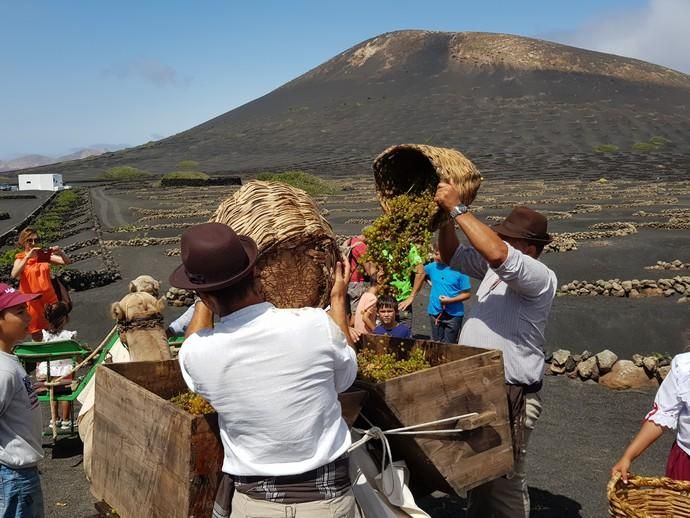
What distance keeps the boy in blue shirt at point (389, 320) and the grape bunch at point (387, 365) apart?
2.75 meters

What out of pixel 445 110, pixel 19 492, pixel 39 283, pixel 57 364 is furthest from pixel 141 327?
pixel 445 110

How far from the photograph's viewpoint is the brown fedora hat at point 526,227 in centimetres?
456

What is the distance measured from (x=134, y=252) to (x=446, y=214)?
2214 cm

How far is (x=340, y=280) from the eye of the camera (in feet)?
12.0

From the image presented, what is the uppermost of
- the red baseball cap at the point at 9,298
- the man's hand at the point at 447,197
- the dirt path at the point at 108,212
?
the man's hand at the point at 447,197

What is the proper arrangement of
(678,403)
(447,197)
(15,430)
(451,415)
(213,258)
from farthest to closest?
1. (447,197)
2. (15,430)
3. (678,403)
4. (451,415)
5. (213,258)

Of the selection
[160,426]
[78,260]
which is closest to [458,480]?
[160,426]

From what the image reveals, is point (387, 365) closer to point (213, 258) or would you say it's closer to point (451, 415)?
point (451, 415)

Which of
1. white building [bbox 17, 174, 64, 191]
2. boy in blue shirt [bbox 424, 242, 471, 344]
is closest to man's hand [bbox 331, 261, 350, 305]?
boy in blue shirt [bbox 424, 242, 471, 344]

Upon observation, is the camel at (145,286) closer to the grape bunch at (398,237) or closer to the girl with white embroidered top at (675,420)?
the grape bunch at (398,237)

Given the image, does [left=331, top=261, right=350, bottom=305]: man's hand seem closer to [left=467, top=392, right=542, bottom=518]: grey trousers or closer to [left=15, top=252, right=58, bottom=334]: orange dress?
[left=467, top=392, right=542, bottom=518]: grey trousers

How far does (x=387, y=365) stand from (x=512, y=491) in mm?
1223

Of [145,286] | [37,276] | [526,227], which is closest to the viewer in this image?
[526,227]

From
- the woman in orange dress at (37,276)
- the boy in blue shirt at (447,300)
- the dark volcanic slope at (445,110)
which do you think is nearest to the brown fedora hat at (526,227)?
the boy in blue shirt at (447,300)
